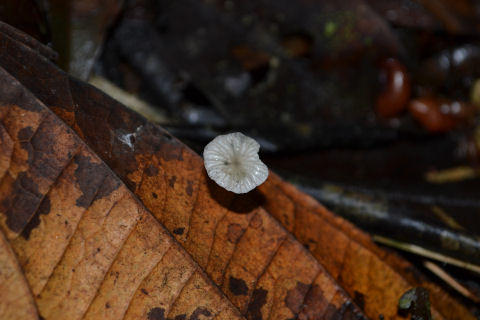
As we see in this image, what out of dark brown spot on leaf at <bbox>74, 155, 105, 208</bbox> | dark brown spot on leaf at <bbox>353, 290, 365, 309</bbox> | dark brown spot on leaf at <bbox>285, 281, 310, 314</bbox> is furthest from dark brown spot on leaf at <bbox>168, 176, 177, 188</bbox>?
dark brown spot on leaf at <bbox>353, 290, 365, 309</bbox>

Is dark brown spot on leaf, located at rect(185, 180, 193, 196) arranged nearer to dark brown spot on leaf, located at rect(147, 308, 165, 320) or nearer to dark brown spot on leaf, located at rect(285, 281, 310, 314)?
dark brown spot on leaf, located at rect(147, 308, 165, 320)

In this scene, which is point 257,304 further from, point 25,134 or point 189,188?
point 25,134

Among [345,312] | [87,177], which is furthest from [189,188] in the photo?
[345,312]

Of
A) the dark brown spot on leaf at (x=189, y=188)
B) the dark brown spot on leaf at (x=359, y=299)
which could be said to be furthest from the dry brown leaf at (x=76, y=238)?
the dark brown spot on leaf at (x=359, y=299)

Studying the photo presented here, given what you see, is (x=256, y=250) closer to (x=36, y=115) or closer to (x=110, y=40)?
(x=36, y=115)

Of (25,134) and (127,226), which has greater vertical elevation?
(25,134)

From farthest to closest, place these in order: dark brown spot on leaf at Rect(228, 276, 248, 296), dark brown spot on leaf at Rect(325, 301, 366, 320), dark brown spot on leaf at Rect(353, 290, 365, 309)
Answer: dark brown spot on leaf at Rect(353, 290, 365, 309), dark brown spot on leaf at Rect(325, 301, 366, 320), dark brown spot on leaf at Rect(228, 276, 248, 296)
